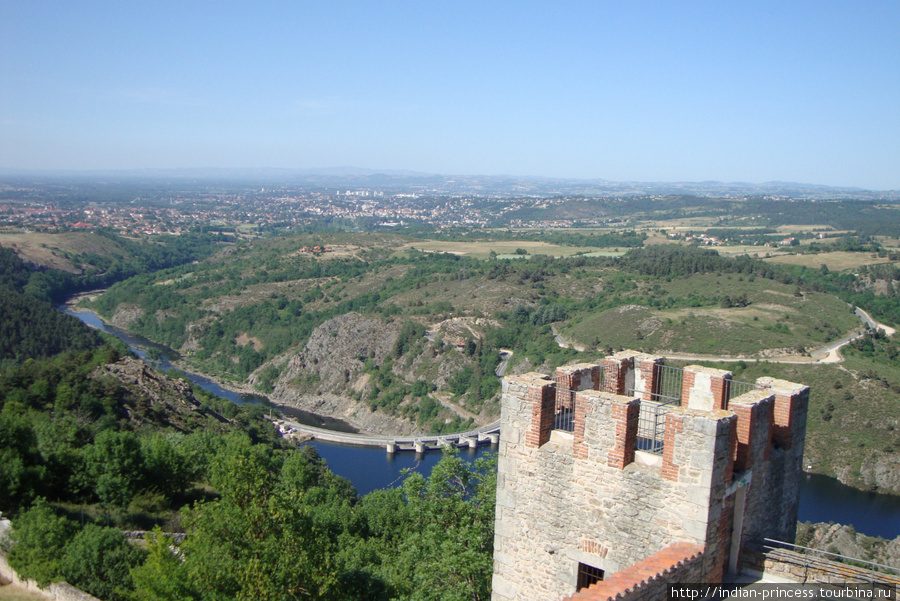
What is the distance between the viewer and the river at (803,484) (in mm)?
53625

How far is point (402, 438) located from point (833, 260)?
94.8 meters

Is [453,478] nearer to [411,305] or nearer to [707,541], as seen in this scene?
[707,541]

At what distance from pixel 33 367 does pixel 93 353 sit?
7.82 meters

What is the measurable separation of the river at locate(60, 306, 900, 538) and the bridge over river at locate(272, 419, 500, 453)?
0.88 meters

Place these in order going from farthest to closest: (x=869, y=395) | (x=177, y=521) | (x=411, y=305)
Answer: (x=411, y=305) < (x=869, y=395) < (x=177, y=521)

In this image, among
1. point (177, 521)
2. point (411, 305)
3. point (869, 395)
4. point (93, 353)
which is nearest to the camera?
point (177, 521)

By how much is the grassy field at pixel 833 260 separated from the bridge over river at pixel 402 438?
261 ft

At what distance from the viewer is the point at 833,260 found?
125312 millimetres

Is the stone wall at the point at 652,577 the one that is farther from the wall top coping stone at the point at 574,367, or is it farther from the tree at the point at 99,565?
the tree at the point at 99,565

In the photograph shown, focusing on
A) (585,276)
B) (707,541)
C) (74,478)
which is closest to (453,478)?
(707,541)

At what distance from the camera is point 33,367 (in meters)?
47.2

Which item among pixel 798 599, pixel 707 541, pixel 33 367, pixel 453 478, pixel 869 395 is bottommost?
pixel 869 395

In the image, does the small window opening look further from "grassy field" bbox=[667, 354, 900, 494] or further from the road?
the road

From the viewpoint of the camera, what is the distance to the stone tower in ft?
23.8
